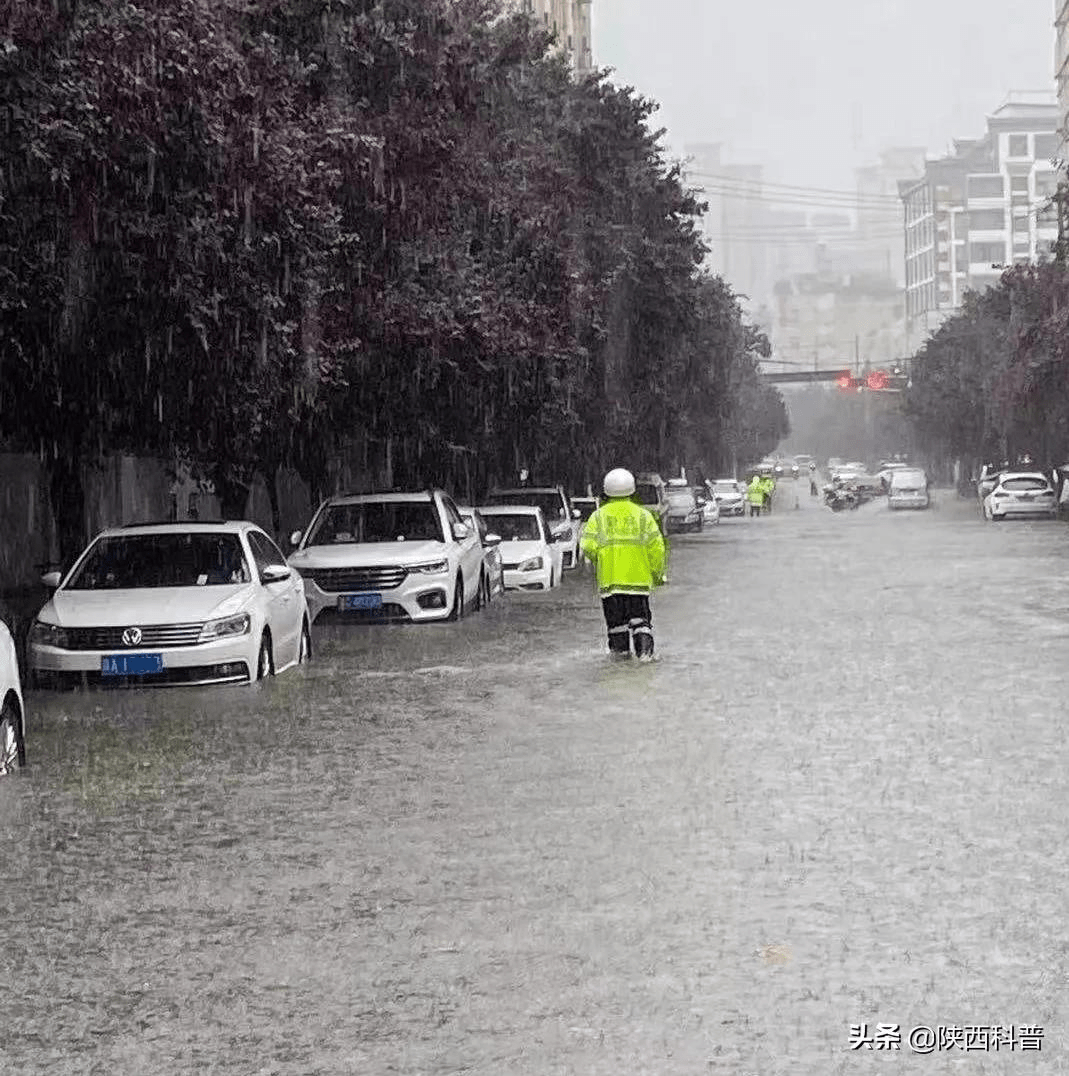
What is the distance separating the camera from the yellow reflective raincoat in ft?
59.1

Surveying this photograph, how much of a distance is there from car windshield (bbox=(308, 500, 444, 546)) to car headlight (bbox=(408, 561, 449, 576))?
868 mm

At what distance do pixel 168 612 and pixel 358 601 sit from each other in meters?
6.53

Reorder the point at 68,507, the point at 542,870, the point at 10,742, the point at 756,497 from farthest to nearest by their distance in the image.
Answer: the point at 756,497 < the point at 68,507 < the point at 10,742 < the point at 542,870

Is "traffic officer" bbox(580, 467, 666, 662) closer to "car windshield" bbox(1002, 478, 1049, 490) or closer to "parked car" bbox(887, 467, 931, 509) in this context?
"car windshield" bbox(1002, 478, 1049, 490)

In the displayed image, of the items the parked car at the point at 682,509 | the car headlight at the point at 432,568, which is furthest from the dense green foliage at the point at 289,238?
the parked car at the point at 682,509

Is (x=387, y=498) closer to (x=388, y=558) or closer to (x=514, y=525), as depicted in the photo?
(x=388, y=558)

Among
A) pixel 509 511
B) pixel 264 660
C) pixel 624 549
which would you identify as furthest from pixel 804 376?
pixel 264 660

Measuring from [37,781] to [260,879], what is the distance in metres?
3.58

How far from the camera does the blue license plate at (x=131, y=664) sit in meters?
16.2

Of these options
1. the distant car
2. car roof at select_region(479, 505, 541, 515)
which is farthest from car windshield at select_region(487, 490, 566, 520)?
the distant car

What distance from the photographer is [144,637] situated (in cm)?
1630

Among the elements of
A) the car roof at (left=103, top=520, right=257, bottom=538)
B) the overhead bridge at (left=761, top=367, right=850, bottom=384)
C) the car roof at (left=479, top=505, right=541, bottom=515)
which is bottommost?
the car roof at (left=479, top=505, right=541, bottom=515)

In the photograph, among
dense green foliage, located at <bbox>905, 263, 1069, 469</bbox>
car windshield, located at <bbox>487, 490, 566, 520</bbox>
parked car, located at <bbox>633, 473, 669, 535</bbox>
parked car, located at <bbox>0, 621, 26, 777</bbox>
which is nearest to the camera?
parked car, located at <bbox>0, 621, 26, 777</bbox>

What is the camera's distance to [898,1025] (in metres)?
6.02
